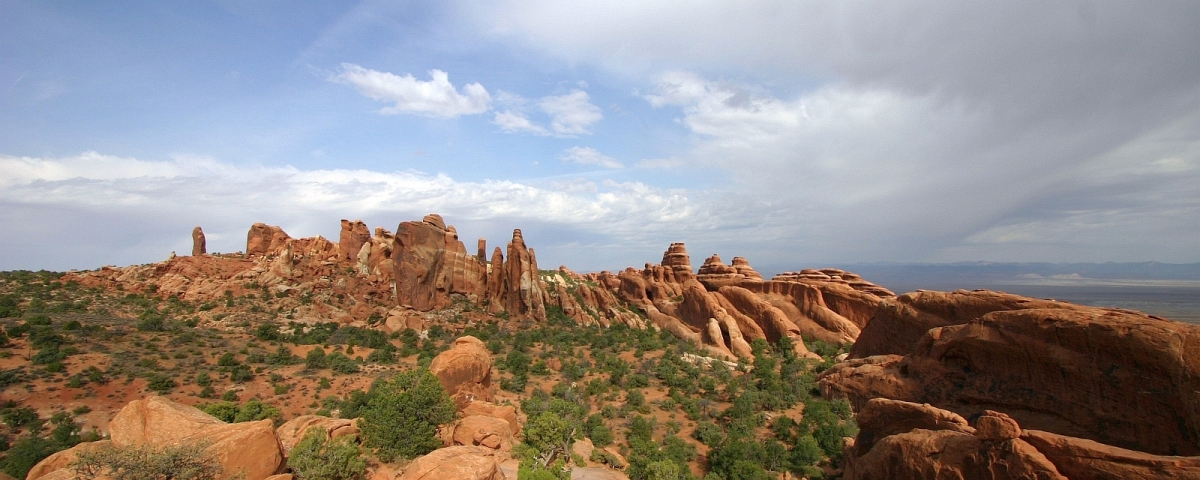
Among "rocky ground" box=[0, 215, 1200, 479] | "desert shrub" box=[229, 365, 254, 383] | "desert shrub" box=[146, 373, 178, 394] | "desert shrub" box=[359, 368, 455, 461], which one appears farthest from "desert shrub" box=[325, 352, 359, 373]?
"desert shrub" box=[359, 368, 455, 461]

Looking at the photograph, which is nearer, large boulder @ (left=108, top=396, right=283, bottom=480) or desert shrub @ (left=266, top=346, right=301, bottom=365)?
large boulder @ (left=108, top=396, right=283, bottom=480)

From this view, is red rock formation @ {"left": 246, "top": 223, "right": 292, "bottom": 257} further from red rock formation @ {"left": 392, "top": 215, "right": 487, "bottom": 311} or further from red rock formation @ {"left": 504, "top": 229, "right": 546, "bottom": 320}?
red rock formation @ {"left": 504, "top": 229, "right": 546, "bottom": 320}

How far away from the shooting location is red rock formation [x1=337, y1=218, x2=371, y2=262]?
60.8 m

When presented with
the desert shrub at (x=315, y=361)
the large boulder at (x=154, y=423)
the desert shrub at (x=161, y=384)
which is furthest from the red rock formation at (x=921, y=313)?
the desert shrub at (x=161, y=384)

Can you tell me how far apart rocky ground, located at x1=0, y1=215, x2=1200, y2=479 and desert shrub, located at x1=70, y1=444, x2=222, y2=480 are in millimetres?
972

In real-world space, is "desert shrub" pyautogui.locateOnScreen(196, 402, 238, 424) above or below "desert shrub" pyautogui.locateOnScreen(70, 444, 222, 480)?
below

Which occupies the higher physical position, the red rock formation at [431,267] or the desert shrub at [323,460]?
the red rock formation at [431,267]

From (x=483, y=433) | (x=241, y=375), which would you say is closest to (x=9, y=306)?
(x=241, y=375)

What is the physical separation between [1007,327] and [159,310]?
64.8 meters

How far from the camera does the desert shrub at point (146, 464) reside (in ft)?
37.1

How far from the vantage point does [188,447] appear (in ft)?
40.8

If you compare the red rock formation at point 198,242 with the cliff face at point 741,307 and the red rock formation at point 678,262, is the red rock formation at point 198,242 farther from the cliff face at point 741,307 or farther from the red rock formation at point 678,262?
the red rock formation at point 678,262

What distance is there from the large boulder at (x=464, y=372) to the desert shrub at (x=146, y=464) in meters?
12.2

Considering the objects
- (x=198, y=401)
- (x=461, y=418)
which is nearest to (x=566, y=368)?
(x=461, y=418)
